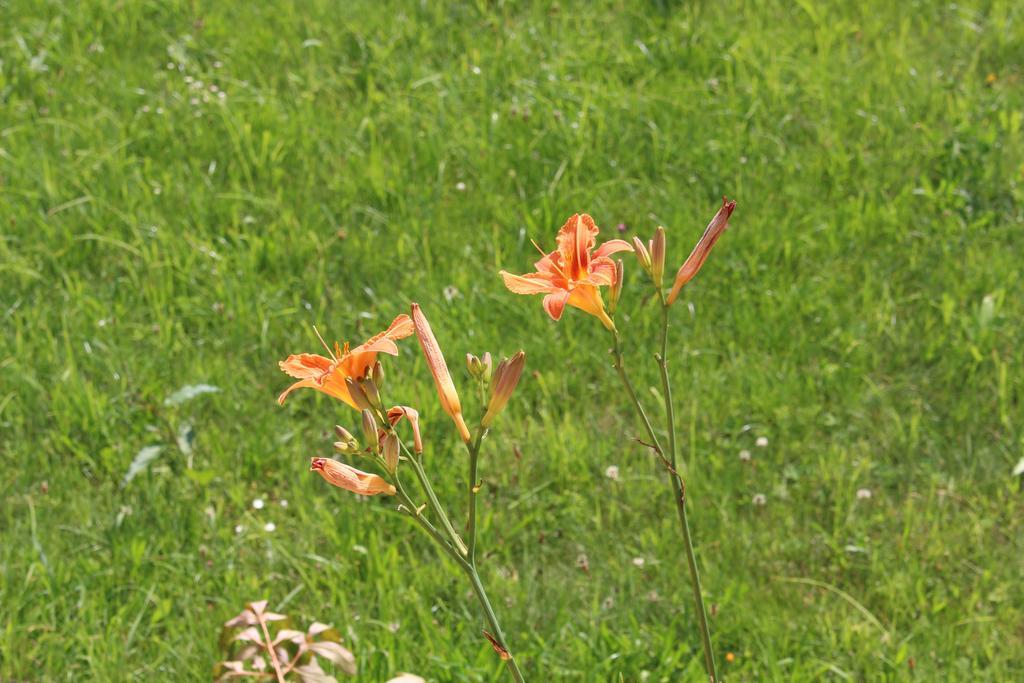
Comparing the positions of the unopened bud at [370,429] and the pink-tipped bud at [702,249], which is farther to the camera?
the pink-tipped bud at [702,249]

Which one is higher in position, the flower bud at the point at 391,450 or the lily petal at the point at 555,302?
the lily petal at the point at 555,302

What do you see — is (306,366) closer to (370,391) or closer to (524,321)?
(370,391)

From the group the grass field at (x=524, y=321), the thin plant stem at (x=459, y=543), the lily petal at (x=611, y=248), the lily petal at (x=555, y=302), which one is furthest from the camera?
the grass field at (x=524, y=321)

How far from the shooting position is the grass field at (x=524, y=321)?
2.45 m

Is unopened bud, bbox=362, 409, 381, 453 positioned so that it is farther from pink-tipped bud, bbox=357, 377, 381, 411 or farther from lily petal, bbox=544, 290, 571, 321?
lily petal, bbox=544, 290, 571, 321

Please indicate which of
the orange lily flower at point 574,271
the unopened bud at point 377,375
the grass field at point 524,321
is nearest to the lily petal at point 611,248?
the orange lily flower at point 574,271

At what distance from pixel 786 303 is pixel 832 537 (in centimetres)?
77

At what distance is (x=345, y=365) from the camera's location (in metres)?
1.24

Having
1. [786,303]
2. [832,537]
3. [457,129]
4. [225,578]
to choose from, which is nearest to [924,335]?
[786,303]

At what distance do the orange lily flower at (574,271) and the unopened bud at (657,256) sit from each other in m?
0.04

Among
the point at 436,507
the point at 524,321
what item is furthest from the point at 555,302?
the point at 524,321

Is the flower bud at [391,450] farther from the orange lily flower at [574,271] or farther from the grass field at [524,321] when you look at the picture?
the grass field at [524,321]

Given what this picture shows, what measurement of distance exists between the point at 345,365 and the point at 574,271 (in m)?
0.32

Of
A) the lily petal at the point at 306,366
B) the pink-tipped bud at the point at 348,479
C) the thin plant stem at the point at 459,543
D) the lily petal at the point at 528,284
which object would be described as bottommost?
the thin plant stem at the point at 459,543
